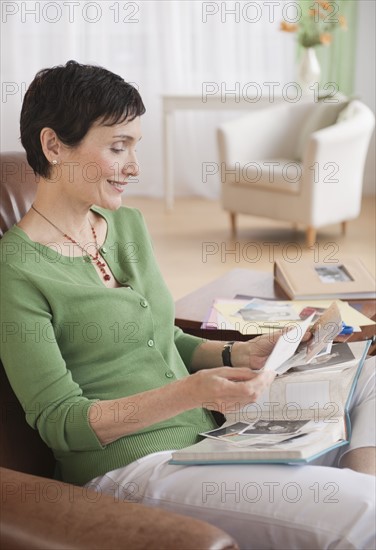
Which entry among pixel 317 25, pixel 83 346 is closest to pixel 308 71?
pixel 317 25

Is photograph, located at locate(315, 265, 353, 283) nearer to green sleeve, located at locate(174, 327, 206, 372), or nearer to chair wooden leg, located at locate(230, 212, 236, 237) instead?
green sleeve, located at locate(174, 327, 206, 372)

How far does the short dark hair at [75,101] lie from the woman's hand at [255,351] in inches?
19.2

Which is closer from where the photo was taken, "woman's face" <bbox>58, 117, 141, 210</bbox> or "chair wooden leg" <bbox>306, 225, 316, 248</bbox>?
Result: "woman's face" <bbox>58, 117, 141, 210</bbox>

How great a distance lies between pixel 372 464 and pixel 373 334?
56 centimetres

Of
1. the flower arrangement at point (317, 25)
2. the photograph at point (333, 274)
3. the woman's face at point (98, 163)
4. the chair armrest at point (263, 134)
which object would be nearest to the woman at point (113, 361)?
the woman's face at point (98, 163)

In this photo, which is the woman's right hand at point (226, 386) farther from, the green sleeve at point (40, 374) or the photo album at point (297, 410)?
the green sleeve at point (40, 374)

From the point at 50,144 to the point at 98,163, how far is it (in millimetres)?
87

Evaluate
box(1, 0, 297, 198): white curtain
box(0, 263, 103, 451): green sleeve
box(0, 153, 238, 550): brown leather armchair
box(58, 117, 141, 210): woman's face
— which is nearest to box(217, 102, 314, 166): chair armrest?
box(1, 0, 297, 198): white curtain

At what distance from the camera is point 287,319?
2107 millimetres

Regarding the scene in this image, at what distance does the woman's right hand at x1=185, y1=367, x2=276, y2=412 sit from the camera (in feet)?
4.60

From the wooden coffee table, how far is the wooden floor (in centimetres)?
152

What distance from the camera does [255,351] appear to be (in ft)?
5.88

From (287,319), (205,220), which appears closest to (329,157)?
(205,220)

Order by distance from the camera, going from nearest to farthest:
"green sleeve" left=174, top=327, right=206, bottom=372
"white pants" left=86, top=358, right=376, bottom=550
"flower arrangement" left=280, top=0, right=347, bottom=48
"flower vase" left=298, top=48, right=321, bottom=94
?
"white pants" left=86, top=358, right=376, bottom=550, "green sleeve" left=174, top=327, right=206, bottom=372, "flower arrangement" left=280, top=0, right=347, bottom=48, "flower vase" left=298, top=48, right=321, bottom=94
